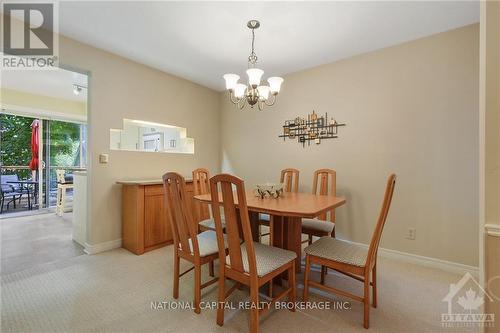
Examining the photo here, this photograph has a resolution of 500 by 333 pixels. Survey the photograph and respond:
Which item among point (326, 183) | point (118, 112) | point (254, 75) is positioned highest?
point (254, 75)

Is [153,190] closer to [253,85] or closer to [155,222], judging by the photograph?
[155,222]

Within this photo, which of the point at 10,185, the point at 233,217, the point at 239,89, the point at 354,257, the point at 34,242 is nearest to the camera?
the point at 233,217

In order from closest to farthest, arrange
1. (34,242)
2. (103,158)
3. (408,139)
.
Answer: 1. (408,139)
2. (103,158)
3. (34,242)

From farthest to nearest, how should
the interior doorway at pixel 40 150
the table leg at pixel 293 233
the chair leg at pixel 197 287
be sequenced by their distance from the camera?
1. the interior doorway at pixel 40 150
2. the table leg at pixel 293 233
3. the chair leg at pixel 197 287

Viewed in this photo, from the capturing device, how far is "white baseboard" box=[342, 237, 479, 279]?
7.61 ft

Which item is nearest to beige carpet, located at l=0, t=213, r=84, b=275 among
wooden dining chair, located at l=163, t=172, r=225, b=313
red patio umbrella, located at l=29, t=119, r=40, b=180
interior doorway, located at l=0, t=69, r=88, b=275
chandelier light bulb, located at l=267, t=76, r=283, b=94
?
interior doorway, located at l=0, t=69, r=88, b=275

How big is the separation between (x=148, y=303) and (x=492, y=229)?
2.29 meters

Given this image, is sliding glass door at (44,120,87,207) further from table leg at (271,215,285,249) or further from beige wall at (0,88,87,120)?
table leg at (271,215,285,249)

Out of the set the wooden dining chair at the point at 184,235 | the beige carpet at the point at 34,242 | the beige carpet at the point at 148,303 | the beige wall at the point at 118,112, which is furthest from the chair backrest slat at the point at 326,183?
the beige carpet at the point at 34,242

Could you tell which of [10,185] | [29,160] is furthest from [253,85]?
[10,185]

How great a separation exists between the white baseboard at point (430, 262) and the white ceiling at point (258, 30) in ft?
8.04

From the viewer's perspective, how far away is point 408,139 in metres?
2.61

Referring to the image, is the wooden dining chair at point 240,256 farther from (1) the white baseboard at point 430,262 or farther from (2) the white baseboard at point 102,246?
(2) the white baseboard at point 102,246

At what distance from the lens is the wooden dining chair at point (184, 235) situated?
165 cm
